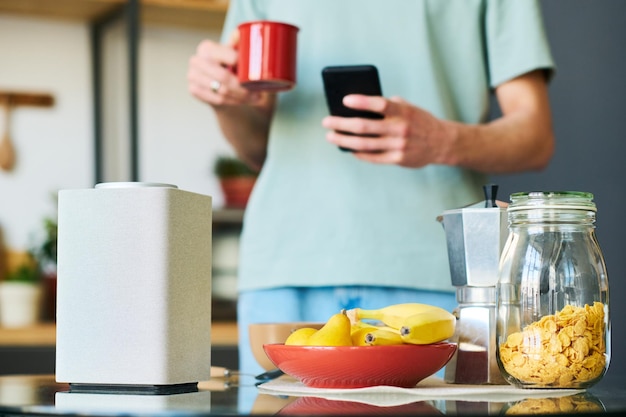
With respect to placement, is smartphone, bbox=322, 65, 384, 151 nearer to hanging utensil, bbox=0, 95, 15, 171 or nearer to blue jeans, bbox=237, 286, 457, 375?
blue jeans, bbox=237, 286, 457, 375

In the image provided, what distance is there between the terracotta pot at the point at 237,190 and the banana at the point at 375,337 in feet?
7.39

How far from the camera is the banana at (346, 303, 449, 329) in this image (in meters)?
0.97

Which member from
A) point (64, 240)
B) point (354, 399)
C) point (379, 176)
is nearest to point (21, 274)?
point (379, 176)

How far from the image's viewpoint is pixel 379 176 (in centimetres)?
159

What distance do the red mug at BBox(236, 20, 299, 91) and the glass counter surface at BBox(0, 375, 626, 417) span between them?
2.22 feet

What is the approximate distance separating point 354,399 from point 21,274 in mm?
2431

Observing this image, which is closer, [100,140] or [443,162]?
[443,162]

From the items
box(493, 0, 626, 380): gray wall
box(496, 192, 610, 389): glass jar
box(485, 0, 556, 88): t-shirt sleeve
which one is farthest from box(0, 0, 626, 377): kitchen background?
box(496, 192, 610, 389): glass jar

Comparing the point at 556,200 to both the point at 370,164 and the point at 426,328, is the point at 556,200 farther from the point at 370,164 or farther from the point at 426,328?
the point at 370,164

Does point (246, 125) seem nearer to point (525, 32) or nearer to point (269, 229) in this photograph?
point (269, 229)

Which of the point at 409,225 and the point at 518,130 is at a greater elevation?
the point at 518,130

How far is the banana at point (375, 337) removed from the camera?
92 cm

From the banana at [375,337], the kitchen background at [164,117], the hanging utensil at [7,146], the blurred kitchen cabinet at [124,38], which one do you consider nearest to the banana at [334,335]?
the banana at [375,337]

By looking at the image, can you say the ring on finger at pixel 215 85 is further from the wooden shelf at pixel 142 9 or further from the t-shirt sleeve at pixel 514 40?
the wooden shelf at pixel 142 9
